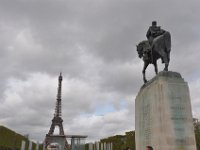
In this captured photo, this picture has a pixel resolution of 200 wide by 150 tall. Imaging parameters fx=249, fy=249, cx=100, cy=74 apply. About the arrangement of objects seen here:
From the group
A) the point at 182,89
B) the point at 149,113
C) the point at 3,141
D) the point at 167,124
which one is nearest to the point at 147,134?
the point at 149,113

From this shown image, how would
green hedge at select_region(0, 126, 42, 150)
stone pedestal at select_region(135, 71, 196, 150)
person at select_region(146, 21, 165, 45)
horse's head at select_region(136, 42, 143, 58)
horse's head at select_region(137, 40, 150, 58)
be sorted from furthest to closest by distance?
1. green hedge at select_region(0, 126, 42, 150)
2. horse's head at select_region(136, 42, 143, 58)
3. horse's head at select_region(137, 40, 150, 58)
4. person at select_region(146, 21, 165, 45)
5. stone pedestal at select_region(135, 71, 196, 150)

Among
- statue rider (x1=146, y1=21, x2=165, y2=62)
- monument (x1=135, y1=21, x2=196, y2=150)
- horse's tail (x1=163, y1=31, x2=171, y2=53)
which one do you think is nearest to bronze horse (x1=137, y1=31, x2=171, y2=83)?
horse's tail (x1=163, y1=31, x2=171, y2=53)

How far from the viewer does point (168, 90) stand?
34.2 ft

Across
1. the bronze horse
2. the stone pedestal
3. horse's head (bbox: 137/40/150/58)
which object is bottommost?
the stone pedestal

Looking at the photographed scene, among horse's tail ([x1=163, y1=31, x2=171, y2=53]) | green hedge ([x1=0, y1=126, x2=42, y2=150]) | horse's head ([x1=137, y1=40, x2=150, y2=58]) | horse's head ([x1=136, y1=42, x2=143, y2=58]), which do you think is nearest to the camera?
horse's tail ([x1=163, y1=31, x2=171, y2=53])

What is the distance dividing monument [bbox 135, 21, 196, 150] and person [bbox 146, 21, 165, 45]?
2.02m

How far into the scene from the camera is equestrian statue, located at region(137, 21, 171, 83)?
1166 centimetres

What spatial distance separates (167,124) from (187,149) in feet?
3.96

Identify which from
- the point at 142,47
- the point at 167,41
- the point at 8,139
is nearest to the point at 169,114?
the point at 167,41

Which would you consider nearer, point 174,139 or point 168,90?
point 174,139

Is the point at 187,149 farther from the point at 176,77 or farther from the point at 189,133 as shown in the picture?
the point at 176,77

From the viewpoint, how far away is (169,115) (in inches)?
396

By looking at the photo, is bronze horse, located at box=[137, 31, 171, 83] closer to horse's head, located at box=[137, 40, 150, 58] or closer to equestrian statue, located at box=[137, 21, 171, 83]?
equestrian statue, located at box=[137, 21, 171, 83]

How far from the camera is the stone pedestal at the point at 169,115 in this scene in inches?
386
